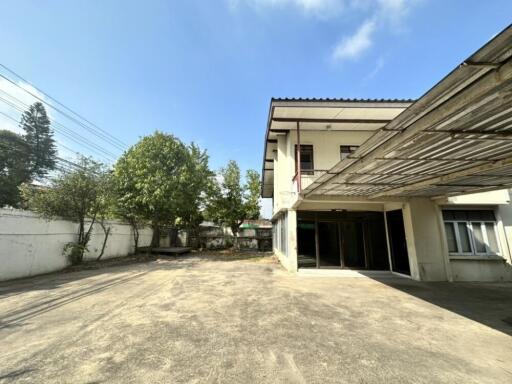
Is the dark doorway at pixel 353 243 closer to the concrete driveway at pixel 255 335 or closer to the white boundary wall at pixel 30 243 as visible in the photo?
the concrete driveway at pixel 255 335

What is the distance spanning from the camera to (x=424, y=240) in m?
7.23

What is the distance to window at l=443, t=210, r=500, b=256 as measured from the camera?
7.25m

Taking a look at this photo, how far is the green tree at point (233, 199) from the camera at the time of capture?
59.3 feet

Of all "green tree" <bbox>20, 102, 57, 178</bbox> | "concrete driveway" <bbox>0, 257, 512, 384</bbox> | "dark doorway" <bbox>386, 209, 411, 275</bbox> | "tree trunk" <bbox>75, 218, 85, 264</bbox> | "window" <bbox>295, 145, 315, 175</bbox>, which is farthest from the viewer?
"green tree" <bbox>20, 102, 57, 178</bbox>

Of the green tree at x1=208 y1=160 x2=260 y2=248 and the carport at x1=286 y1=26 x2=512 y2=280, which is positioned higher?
the green tree at x1=208 y1=160 x2=260 y2=248

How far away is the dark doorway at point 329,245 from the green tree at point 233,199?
10259mm

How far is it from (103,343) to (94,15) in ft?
30.7

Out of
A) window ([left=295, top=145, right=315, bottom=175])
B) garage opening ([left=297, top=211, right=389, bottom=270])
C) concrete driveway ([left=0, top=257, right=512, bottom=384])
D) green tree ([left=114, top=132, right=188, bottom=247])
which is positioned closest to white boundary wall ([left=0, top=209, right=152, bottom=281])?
concrete driveway ([left=0, top=257, right=512, bottom=384])

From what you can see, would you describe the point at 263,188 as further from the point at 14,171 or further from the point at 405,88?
the point at 14,171

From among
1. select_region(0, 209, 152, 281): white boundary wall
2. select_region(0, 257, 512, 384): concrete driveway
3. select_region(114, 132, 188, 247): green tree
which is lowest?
select_region(0, 257, 512, 384): concrete driveway

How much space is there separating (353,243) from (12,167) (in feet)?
102

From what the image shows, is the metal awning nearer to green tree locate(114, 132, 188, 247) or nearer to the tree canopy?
green tree locate(114, 132, 188, 247)

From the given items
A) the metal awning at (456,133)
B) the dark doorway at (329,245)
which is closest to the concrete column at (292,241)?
the dark doorway at (329,245)

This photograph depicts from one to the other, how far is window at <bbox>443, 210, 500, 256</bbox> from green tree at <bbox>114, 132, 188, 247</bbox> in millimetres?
12582
